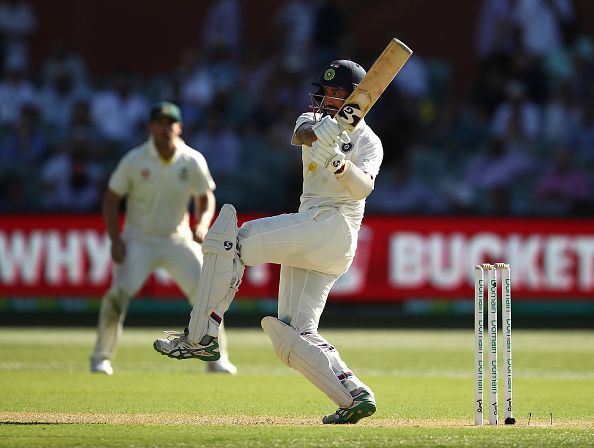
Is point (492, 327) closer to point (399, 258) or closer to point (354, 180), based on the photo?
point (354, 180)

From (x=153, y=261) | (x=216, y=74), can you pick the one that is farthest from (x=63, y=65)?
(x=153, y=261)

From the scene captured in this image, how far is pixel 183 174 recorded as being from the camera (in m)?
9.95

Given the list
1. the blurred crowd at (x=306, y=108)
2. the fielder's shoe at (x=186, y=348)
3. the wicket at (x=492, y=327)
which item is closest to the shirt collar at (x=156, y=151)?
the fielder's shoe at (x=186, y=348)

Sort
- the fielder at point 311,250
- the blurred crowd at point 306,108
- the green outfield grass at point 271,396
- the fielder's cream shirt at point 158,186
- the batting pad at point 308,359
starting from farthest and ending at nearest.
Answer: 1. the blurred crowd at point 306,108
2. the fielder's cream shirt at point 158,186
3. the batting pad at point 308,359
4. the fielder at point 311,250
5. the green outfield grass at point 271,396

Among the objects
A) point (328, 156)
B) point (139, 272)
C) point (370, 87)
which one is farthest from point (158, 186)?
point (328, 156)

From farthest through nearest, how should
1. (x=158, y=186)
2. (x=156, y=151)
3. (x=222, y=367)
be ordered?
(x=156, y=151)
(x=158, y=186)
(x=222, y=367)

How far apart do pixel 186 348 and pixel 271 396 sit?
78.1 inches

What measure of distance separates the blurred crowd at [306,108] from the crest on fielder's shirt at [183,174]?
477cm

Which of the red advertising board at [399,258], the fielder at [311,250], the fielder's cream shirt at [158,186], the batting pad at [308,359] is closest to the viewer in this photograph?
the fielder at [311,250]

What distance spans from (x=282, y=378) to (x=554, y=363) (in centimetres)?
252

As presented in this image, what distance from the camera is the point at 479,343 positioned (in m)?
6.34

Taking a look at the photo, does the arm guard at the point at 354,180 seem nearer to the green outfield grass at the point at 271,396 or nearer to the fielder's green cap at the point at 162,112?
the green outfield grass at the point at 271,396

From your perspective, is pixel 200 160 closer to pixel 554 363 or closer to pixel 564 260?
pixel 554 363

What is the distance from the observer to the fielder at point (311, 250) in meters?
6.34
